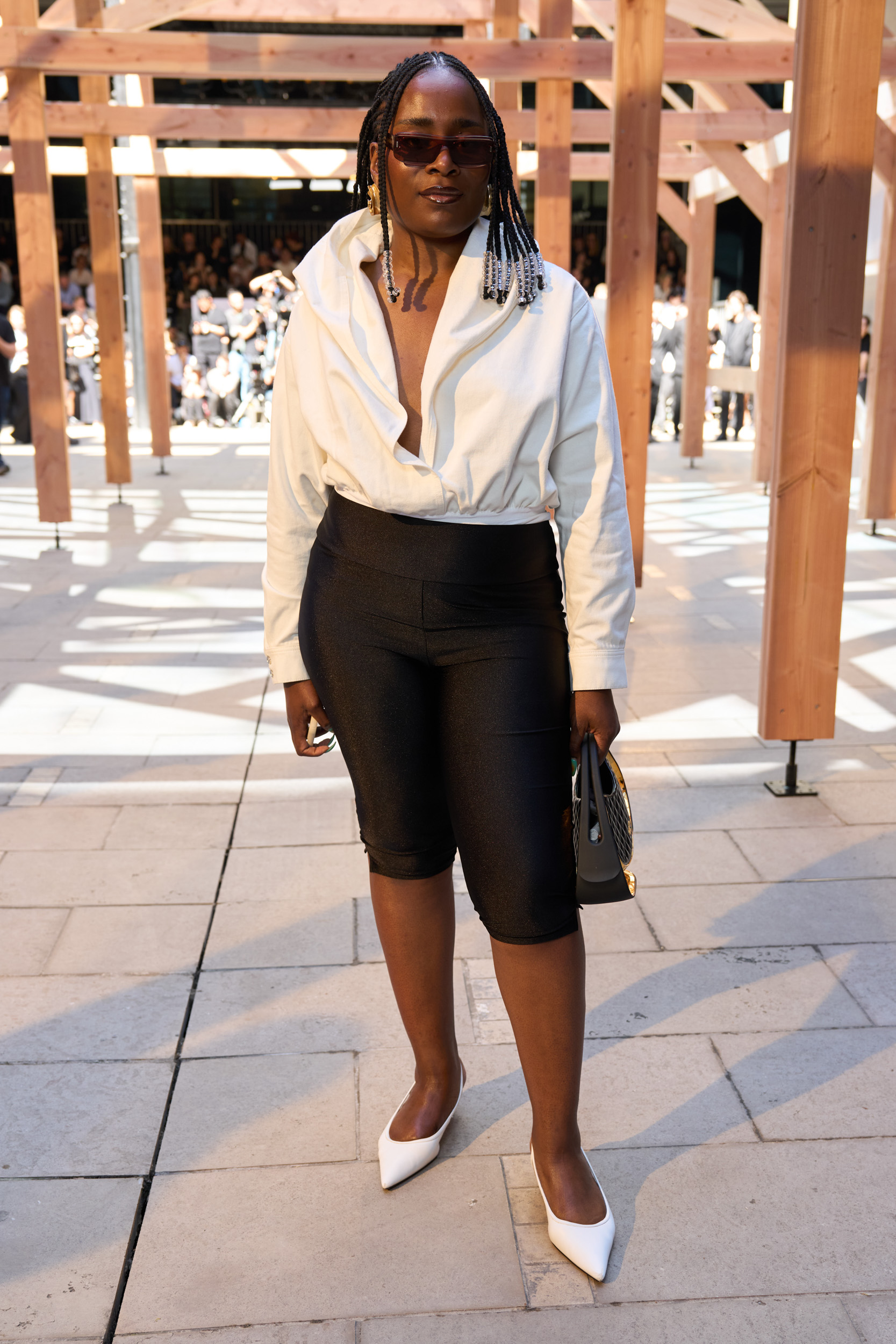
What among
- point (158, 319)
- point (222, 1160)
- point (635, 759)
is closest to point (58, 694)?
point (635, 759)

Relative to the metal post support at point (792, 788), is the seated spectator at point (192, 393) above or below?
above

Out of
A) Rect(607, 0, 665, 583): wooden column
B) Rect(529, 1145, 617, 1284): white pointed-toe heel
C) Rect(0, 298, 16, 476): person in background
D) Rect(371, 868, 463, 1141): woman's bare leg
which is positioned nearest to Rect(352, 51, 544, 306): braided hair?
Rect(371, 868, 463, 1141): woman's bare leg

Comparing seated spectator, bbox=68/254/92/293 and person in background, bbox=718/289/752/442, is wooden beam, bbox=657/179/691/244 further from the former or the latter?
seated spectator, bbox=68/254/92/293

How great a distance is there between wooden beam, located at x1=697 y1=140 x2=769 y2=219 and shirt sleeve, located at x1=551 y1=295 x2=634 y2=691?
333 inches

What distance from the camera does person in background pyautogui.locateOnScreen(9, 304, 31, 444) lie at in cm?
1334

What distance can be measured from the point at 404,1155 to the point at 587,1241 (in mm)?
336

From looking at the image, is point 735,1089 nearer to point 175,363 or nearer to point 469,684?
point 469,684

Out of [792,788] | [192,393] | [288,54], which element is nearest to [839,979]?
[792,788]

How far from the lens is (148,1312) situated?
1.71 metres

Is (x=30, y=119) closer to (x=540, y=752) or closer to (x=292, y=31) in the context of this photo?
(x=540, y=752)

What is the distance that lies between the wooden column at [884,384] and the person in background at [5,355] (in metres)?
7.82

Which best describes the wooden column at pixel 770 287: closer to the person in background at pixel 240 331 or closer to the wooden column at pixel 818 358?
the wooden column at pixel 818 358

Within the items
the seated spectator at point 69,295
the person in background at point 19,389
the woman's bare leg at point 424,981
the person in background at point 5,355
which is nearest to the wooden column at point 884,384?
the woman's bare leg at point 424,981

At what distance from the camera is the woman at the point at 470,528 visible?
63.9 inches
